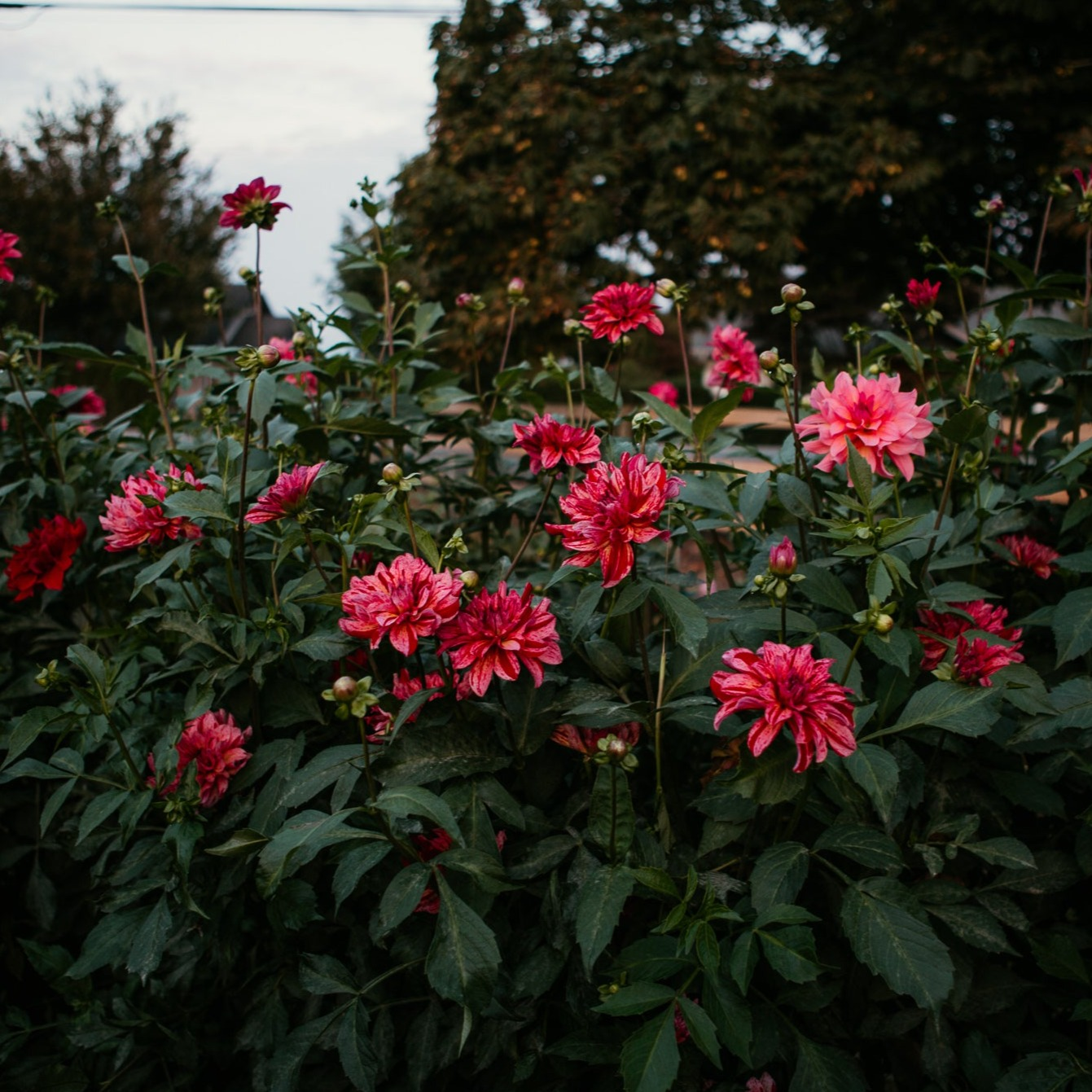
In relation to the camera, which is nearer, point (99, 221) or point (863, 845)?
point (863, 845)

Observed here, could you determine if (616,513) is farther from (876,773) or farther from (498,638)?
(876,773)

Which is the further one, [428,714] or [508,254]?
[508,254]

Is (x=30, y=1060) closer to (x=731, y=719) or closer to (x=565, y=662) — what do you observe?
(x=565, y=662)

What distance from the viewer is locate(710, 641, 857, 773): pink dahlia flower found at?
2.68 ft

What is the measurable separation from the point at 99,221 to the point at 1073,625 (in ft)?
63.6

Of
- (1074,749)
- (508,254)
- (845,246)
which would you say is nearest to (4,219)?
(508,254)

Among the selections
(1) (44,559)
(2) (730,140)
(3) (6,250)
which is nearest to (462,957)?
(1) (44,559)

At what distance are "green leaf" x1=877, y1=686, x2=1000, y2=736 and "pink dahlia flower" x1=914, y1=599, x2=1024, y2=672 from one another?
11 centimetres

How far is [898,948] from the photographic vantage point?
887mm

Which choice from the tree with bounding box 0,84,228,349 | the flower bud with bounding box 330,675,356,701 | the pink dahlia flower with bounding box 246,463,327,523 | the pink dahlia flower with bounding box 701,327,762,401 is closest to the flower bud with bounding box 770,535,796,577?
the flower bud with bounding box 330,675,356,701

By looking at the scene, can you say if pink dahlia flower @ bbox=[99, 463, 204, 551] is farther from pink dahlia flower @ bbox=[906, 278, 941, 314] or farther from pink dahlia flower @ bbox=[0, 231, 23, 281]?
pink dahlia flower @ bbox=[906, 278, 941, 314]

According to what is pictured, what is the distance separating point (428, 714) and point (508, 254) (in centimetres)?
984

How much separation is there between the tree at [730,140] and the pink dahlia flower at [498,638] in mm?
8901

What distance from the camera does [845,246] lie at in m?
10.9
